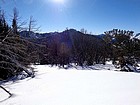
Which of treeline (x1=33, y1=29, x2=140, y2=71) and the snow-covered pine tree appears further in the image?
treeline (x1=33, y1=29, x2=140, y2=71)

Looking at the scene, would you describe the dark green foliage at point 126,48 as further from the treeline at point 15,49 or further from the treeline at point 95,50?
the treeline at point 15,49

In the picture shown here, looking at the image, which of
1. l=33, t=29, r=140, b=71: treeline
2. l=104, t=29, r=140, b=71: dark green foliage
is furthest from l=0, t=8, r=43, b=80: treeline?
l=104, t=29, r=140, b=71: dark green foliage

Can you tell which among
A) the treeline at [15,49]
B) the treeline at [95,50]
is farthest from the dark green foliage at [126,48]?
the treeline at [15,49]

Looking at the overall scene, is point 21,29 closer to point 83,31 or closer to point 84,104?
point 84,104

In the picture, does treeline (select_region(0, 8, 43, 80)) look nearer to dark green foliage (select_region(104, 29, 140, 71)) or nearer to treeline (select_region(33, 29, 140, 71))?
treeline (select_region(33, 29, 140, 71))

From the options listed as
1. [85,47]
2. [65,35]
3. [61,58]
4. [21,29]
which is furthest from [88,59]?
[21,29]

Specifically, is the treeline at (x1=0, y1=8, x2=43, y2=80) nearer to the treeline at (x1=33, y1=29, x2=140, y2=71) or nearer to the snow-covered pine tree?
the snow-covered pine tree

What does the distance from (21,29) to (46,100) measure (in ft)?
7.40

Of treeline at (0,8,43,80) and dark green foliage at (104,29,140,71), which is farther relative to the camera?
dark green foliage at (104,29,140,71)

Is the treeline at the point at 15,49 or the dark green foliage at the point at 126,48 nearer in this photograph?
the treeline at the point at 15,49

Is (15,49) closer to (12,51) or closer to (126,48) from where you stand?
(12,51)

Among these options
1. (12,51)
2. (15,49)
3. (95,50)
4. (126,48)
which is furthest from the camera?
(95,50)

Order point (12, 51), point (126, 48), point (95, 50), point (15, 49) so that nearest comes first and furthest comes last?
point (15, 49) → point (12, 51) → point (126, 48) → point (95, 50)

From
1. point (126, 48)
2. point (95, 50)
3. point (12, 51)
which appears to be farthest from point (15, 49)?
point (95, 50)
